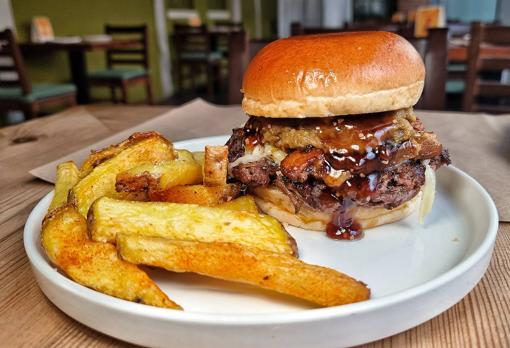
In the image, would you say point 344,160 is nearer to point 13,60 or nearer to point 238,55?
point 238,55

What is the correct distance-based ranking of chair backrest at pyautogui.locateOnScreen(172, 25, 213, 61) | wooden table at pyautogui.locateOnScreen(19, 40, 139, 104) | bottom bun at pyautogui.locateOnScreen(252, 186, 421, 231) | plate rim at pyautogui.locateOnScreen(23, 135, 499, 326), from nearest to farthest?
plate rim at pyautogui.locateOnScreen(23, 135, 499, 326)
bottom bun at pyautogui.locateOnScreen(252, 186, 421, 231)
wooden table at pyautogui.locateOnScreen(19, 40, 139, 104)
chair backrest at pyautogui.locateOnScreen(172, 25, 213, 61)

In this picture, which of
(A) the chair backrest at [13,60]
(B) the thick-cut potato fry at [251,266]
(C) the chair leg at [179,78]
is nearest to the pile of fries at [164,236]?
(B) the thick-cut potato fry at [251,266]

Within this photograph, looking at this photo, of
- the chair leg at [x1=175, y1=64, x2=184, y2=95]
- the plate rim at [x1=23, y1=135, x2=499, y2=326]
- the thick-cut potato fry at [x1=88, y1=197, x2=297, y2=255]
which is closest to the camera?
the plate rim at [x1=23, y1=135, x2=499, y2=326]

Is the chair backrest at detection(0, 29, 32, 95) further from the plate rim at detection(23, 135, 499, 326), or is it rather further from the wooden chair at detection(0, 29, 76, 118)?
the plate rim at detection(23, 135, 499, 326)

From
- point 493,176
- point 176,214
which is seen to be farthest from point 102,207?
point 493,176

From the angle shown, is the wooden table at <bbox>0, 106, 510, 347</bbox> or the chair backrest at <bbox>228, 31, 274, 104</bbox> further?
the chair backrest at <bbox>228, 31, 274, 104</bbox>

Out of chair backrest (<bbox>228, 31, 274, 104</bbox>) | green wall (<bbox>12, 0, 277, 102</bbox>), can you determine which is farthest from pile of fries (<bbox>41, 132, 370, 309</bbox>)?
green wall (<bbox>12, 0, 277, 102</bbox>)

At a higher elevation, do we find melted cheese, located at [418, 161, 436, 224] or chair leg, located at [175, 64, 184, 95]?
melted cheese, located at [418, 161, 436, 224]

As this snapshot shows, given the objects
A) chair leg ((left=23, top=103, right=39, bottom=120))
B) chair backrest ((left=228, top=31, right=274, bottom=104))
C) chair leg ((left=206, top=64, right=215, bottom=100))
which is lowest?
chair leg ((left=206, top=64, right=215, bottom=100))

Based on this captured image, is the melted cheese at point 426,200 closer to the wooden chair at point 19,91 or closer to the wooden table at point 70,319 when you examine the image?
the wooden table at point 70,319
